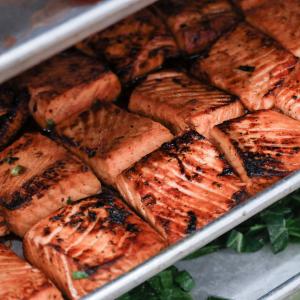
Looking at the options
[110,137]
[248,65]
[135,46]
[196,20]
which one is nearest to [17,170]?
[110,137]

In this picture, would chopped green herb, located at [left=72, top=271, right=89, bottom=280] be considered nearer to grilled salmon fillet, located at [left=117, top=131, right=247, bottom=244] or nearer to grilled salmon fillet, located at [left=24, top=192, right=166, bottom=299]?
grilled salmon fillet, located at [left=24, top=192, right=166, bottom=299]

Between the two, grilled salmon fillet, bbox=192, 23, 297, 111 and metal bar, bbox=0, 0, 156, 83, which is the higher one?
metal bar, bbox=0, 0, 156, 83

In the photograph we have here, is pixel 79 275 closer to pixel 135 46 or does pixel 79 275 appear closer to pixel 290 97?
pixel 290 97

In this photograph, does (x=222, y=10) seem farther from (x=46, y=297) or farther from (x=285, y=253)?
(x=46, y=297)

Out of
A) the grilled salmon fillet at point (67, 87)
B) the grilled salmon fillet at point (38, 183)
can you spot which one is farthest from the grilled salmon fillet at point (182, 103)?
the grilled salmon fillet at point (38, 183)

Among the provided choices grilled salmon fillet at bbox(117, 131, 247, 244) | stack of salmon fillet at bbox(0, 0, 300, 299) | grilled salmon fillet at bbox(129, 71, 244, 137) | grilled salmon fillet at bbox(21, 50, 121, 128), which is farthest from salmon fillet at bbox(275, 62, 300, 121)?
grilled salmon fillet at bbox(21, 50, 121, 128)

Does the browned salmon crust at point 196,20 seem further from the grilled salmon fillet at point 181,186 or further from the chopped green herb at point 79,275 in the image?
the chopped green herb at point 79,275
